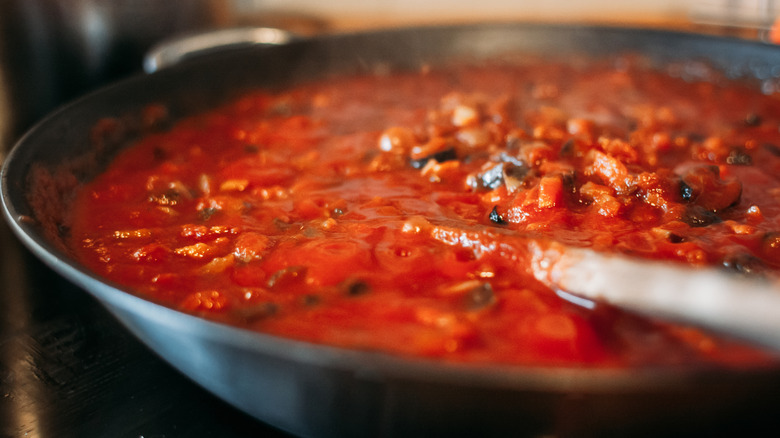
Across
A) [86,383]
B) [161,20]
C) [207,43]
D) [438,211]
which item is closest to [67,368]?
[86,383]

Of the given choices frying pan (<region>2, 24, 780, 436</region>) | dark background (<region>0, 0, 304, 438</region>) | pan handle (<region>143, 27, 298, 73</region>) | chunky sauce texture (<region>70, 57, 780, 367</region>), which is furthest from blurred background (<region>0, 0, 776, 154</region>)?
frying pan (<region>2, 24, 780, 436</region>)

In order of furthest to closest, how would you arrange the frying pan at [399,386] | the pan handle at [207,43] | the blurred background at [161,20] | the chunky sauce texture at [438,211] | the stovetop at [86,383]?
the blurred background at [161,20] → the pan handle at [207,43] → the stovetop at [86,383] → the chunky sauce texture at [438,211] → the frying pan at [399,386]

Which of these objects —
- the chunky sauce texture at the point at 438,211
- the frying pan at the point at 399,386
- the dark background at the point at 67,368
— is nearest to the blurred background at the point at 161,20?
the dark background at the point at 67,368

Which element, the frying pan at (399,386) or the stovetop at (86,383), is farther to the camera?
the stovetop at (86,383)

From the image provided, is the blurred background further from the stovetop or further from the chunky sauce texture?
the stovetop

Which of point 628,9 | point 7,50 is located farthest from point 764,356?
point 628,9

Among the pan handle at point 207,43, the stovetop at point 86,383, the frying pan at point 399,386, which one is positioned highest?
the pan handle at point 207,43

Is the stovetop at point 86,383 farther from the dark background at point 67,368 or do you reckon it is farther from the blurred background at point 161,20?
the blurred background at point 161,20
